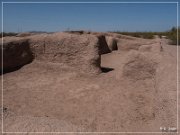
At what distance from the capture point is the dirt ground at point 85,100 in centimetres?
336

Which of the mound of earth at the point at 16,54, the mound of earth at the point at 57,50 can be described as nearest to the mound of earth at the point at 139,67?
the mound of earth at the point at 57,50

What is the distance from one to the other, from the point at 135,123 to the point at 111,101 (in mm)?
1278

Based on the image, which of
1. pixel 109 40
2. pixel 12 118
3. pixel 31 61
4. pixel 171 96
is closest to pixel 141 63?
pixel 171 96

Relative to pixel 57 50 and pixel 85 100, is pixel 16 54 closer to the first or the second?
pixel 57 50

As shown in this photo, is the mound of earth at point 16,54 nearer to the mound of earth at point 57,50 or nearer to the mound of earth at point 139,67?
the mound of earth at point 57,50

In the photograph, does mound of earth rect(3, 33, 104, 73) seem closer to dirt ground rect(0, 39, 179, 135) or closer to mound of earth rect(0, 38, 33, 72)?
mound of earth rect(0, 38, 33, 72)

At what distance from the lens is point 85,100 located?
21.2 feet

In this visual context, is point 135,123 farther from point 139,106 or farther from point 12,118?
point 12,118

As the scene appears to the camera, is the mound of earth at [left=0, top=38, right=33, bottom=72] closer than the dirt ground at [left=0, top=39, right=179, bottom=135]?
No

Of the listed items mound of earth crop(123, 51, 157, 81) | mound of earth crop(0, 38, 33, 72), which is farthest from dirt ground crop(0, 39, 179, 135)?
mound of earth crop(0, 38, 33, 72)

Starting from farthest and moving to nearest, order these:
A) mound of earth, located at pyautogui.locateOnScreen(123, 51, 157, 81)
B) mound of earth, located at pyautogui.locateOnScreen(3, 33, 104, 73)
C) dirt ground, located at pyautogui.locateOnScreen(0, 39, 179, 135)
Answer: mound of earth, located at pyautogui.locateOnScreen(3, 33, 104, 73) → mound of earth, located at pyautogui.locateOnScreen(123, 51, 157, 81) → dirt ground, located at pyautogui.locateOnScreen(0, 39, 179, 135)

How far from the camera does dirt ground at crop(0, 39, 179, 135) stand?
132 inches

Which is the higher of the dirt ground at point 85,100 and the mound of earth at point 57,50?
the mound of earth at point 57,50

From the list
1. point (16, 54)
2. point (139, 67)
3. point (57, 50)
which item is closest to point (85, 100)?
point (139, 67)
